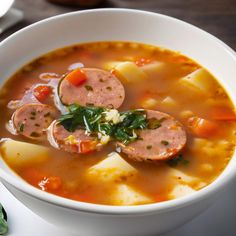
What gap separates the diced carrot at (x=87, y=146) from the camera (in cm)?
240

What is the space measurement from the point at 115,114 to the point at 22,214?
0.59 meters

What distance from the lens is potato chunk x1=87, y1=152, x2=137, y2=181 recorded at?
2.32 metres

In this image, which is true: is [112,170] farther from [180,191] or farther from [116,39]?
[116,39]

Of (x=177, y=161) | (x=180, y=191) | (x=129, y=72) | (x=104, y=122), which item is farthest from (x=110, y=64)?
(x=180, y=191)

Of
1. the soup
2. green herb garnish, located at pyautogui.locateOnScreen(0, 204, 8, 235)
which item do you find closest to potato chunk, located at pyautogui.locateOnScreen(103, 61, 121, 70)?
the soup

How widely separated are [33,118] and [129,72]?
22.9 inches

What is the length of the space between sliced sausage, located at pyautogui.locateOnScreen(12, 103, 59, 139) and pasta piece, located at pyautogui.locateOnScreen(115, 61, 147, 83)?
0.43m

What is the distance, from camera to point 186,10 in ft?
14.0

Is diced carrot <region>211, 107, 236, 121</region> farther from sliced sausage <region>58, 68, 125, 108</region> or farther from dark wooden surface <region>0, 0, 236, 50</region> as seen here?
dark wooden surface <region>0, 0, 236, 50</region>

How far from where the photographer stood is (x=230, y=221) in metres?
2.34

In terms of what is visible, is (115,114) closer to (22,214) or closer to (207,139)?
(207,139)

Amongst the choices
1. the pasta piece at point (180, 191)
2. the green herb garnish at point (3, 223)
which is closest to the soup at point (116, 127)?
the pasta piece at point (180, 191)

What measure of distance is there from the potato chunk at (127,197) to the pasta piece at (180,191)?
0.09m

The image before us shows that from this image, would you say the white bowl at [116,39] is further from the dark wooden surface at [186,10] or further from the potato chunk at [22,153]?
the dark wooden surface at [186,10]
